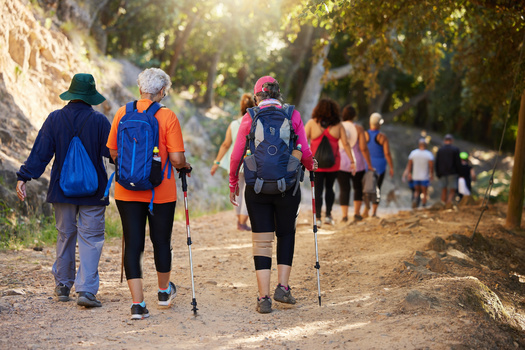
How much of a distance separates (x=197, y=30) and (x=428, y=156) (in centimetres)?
1140

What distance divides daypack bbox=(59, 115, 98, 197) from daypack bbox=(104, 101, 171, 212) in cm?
46

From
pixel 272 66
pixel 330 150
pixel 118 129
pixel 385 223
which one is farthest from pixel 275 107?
pixel 272 66

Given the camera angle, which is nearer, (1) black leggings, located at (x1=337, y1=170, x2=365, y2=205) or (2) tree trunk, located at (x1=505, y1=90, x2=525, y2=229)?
(2) tree trunk, located at (x1=505, y1=90, x2=525, y2=229)

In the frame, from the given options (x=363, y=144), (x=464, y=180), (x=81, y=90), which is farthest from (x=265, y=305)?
(x=464, y=180)

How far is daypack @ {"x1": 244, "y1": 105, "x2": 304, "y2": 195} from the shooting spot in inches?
213

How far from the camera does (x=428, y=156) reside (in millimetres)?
15344

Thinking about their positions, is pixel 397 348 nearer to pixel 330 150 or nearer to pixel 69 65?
pixel 330 150

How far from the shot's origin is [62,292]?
18.8 ft

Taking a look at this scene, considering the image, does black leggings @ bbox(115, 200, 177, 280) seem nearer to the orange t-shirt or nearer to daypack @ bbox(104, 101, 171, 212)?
the orange t-shirt

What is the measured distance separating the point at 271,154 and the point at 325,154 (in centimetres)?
468

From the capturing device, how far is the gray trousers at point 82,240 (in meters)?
5.59

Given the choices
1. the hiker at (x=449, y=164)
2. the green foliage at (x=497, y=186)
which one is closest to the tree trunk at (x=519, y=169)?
the hiker at (x=449, y=164)

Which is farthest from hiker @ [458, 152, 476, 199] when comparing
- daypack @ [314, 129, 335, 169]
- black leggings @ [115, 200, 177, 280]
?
black leggings @ [115, 200, 177, 280]

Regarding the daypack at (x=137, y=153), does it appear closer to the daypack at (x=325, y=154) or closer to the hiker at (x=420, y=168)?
the daypack at (x=325, y=154)
